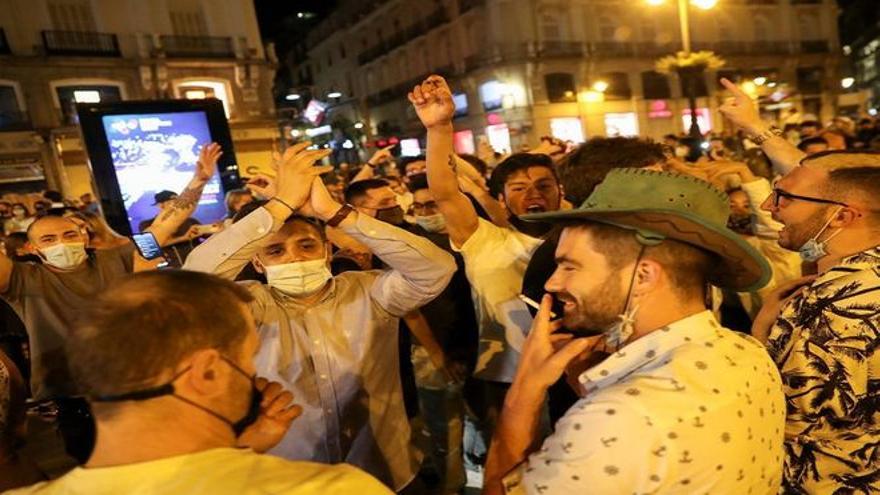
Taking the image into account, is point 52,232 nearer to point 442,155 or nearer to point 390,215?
point 390,215

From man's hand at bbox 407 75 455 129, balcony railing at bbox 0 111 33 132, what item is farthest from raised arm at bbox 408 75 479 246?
balcony railing at bbox 0 111 33 132

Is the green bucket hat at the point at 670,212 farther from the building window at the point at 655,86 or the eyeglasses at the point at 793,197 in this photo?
the building window at the point at 655,86

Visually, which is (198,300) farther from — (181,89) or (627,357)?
(181,89)

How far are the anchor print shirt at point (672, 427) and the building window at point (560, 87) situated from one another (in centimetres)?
3503

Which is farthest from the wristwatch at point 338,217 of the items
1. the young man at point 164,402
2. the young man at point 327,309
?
the young man at point 164,402

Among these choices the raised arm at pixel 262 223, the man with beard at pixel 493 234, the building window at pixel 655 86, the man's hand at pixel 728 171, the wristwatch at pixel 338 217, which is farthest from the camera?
the building window at pixel 655 86

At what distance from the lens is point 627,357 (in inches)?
61.1

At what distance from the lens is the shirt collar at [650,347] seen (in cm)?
151

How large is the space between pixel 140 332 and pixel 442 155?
193 cm

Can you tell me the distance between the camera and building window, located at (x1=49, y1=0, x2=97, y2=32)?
926 inches

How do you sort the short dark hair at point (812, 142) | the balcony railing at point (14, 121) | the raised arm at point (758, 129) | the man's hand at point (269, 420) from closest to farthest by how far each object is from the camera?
the man's hand at point (269, 420)
the raised arm at point (758, 129)
the short dark hair at point (812, 142)
the balcony railing at point (14, 121)

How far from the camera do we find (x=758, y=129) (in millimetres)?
3271

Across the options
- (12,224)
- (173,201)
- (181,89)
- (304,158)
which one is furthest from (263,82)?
(304,158)

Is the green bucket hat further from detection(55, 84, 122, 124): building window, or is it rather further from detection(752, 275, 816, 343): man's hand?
detection(55, 84, 122, 124): building window
